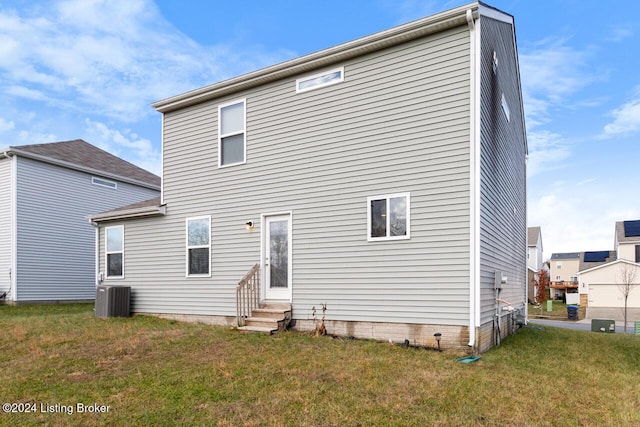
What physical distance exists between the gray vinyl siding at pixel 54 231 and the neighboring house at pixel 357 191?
7097 millimetres

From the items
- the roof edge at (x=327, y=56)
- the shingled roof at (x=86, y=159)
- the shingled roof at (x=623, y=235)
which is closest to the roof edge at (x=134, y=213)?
the roof edge at (x=327, y=56)

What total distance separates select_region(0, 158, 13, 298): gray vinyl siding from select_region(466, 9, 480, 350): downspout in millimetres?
16022

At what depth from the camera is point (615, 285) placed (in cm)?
2895

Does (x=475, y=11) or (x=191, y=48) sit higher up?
(x=191, y=48)

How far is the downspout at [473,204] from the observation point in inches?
265

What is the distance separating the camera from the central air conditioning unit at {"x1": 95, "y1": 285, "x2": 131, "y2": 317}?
10.8 metres

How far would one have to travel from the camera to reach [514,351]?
7.52m

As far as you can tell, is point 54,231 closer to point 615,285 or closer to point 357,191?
point 357,191

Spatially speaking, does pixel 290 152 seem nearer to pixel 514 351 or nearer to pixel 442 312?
pixel 442 312

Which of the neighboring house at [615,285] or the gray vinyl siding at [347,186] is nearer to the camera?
the gray vinyl siding at [347,186]

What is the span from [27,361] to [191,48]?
41.5 feet

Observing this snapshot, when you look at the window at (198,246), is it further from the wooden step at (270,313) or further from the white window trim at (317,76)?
the white window trim at (317,76)

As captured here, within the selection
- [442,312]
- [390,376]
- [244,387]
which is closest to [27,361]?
[244,387]

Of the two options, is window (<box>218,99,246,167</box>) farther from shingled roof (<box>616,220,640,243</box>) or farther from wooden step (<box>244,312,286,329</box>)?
shingled roof (<box>616,220,640,243</box>)
